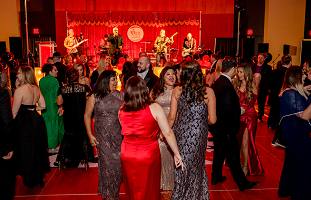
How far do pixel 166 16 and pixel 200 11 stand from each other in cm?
186

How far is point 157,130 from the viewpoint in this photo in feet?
8.48

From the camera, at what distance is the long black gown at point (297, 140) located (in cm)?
321

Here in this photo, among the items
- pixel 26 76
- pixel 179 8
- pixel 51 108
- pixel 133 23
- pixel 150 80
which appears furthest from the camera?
pixel 133 23

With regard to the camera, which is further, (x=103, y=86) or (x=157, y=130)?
(x=103, y=86)

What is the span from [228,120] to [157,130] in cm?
131

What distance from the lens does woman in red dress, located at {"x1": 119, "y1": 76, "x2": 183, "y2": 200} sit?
8.17ft

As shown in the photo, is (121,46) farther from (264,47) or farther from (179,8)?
(264,47)

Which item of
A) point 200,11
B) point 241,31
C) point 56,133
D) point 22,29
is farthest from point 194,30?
point 56,133

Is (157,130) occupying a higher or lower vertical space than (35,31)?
lower

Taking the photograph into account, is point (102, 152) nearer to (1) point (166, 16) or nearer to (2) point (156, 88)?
(2) point (156, 88)

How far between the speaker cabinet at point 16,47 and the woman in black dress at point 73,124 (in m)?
10.9

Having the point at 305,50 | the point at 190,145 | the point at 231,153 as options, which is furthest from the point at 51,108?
the point at 305,50

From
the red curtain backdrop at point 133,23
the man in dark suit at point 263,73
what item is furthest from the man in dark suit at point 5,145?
the red curtain backdrop at point 133,23

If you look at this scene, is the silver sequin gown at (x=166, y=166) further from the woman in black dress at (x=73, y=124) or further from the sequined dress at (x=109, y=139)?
the woman in black dress at (x=73, y=124)
